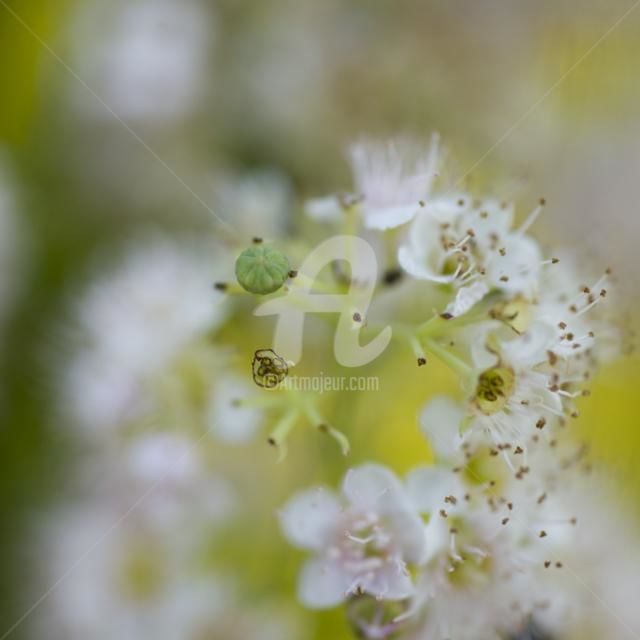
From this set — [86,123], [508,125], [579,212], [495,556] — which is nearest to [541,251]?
[495,556]

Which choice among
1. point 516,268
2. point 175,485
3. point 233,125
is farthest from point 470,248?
point 233,125

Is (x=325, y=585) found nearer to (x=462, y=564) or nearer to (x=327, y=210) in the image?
(x=462, y=564)

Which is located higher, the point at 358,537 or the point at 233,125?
the point at 233,125

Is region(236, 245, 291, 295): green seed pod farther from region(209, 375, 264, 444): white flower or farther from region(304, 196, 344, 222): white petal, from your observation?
region(209, 375, 264, 444): white flower

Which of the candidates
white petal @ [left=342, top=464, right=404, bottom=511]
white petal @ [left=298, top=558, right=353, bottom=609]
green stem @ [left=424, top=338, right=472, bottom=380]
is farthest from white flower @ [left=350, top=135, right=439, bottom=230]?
white petal @ [left=298, top=558, right=353, bottom=609]

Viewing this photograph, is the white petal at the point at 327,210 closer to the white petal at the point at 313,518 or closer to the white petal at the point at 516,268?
the white petal at the point at 516,268

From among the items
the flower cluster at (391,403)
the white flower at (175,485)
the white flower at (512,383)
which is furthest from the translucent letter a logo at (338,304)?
the white flower at (175,485)
